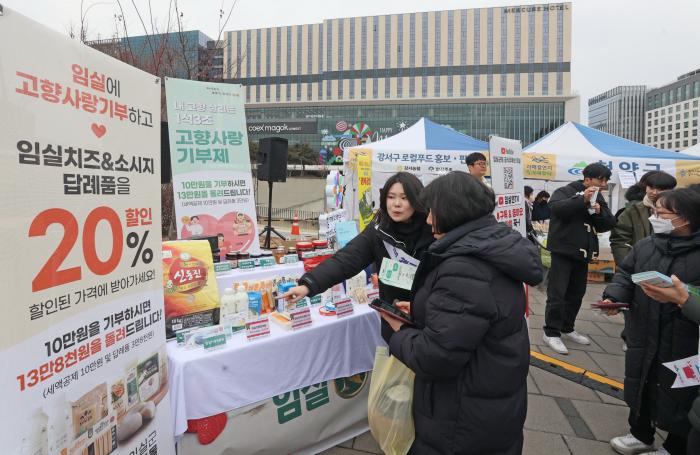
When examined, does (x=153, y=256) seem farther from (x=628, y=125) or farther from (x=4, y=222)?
(x=628, y=125)

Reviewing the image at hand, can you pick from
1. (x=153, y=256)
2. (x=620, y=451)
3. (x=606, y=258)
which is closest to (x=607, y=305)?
(x=620, y=451)

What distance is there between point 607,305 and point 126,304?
224cm

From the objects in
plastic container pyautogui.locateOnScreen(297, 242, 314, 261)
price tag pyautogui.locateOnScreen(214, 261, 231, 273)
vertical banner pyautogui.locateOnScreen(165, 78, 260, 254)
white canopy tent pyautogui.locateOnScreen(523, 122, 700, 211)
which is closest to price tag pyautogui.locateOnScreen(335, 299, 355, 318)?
plastic container pyautogui.locateOnScreen(297, 242, 314, 261)

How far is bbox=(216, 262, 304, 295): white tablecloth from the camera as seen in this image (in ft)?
7.83

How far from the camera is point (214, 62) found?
22.5ft

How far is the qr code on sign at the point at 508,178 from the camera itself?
370 cm

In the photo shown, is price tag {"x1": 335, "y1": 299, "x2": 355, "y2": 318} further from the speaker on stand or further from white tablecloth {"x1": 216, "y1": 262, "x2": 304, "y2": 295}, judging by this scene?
the speaker on stand

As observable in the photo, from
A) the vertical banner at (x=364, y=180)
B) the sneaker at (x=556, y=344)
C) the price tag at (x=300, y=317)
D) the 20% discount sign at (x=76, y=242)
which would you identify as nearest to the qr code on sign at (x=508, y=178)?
the sneaker at (x=556, y=344)

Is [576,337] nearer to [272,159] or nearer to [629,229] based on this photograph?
[629,229]

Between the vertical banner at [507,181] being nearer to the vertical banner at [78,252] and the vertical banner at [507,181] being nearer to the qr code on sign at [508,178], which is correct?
the qr code on sign at [508,178]

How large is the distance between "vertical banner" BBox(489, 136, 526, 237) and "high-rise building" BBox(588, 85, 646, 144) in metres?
121

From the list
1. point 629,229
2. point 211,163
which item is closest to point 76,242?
point 211,163

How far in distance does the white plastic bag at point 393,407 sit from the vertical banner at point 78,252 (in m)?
0.87

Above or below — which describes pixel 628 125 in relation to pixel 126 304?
above
